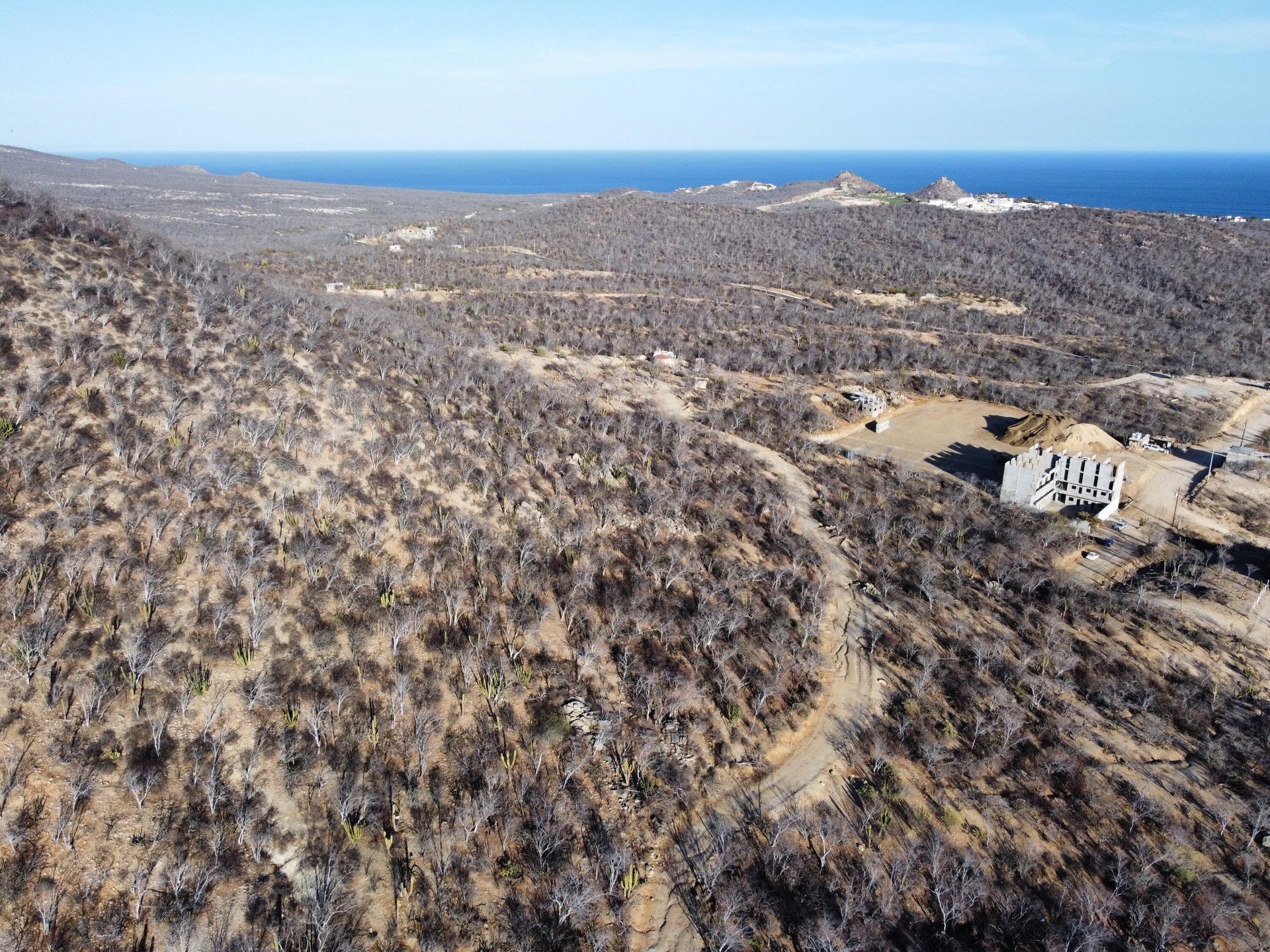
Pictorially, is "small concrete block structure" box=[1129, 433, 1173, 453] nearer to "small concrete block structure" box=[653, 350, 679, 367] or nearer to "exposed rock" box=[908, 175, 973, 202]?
"small concrete block structure" box=[653, 350, 679, 367]

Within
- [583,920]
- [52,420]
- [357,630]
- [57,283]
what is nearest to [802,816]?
[583,920]

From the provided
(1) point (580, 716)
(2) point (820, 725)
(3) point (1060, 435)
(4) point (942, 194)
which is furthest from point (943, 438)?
(4) point (942, 194)

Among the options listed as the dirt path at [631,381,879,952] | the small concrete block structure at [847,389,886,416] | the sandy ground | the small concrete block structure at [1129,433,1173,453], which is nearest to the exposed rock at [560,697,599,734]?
the dirt path at [631,381,879,952]

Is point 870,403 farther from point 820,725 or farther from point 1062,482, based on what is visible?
point 820,725

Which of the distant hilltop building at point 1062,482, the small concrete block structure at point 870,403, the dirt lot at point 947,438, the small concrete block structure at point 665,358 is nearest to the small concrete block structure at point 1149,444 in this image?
the dirt lot at point 947,438

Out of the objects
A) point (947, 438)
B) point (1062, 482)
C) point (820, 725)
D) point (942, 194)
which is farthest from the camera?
point (942, 194)

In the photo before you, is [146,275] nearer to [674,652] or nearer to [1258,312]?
[674,652]
